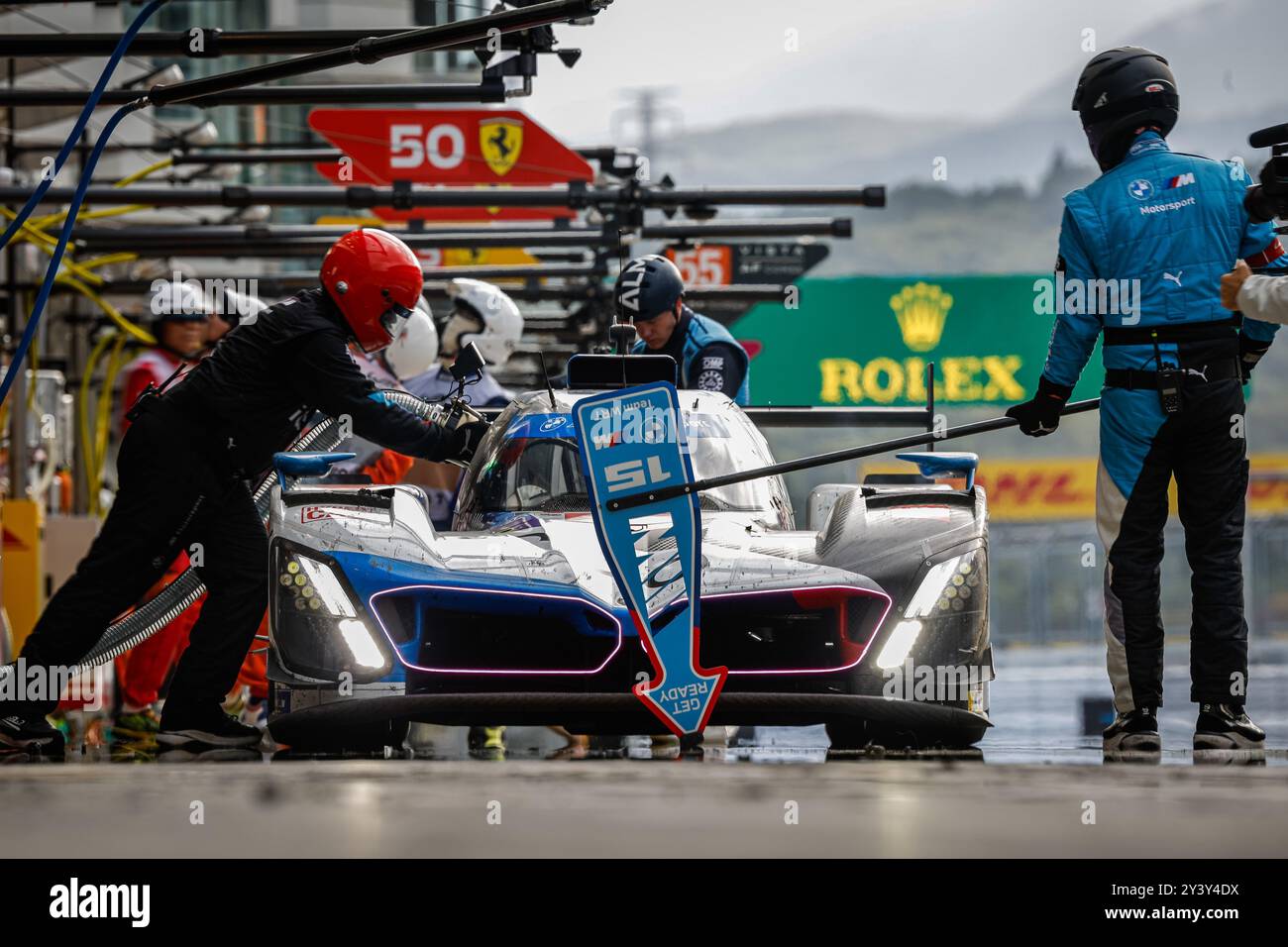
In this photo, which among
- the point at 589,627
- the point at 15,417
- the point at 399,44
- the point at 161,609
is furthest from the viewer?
the point at 15,417

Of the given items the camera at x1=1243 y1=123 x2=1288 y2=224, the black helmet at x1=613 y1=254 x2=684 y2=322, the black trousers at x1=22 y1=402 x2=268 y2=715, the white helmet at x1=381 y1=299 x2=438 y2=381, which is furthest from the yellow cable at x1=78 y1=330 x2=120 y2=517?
the camera at x1=1243 y1=123 x2=1288 y2=224

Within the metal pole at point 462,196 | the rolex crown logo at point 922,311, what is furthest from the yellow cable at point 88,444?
the rolex crown logo at point 922,311

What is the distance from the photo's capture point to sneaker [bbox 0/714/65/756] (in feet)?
19.7

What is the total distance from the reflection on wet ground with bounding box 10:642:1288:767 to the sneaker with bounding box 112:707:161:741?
9cm

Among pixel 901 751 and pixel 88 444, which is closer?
pixel 901 751

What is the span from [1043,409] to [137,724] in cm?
485

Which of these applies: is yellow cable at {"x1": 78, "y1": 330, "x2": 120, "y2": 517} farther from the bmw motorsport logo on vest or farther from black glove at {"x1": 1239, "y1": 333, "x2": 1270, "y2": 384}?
black glove at {"x1": 1239, "y1": 333, "x2": 1270, "y2": 384}

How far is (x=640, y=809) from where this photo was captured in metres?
3.65

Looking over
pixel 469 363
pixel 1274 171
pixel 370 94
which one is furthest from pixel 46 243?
pixel 1274 171

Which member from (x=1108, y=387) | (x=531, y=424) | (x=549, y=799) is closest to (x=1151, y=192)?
(x=1108, y=387)

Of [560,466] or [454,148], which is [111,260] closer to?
[454,148]

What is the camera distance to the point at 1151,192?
5895mm

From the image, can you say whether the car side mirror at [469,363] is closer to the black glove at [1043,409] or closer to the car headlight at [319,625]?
the car headlight at [319,625]
